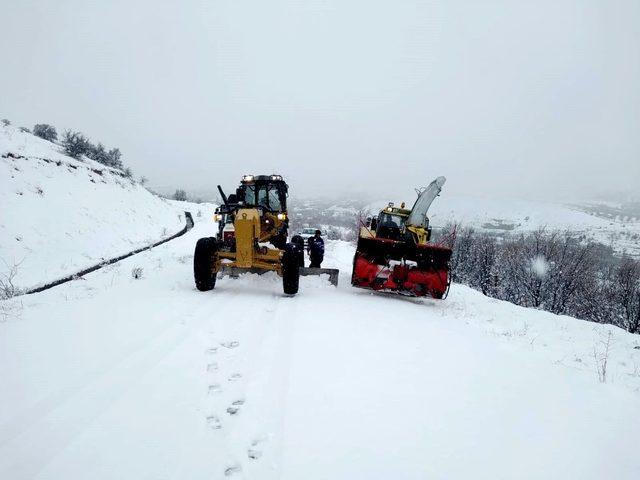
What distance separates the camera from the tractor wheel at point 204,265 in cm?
686

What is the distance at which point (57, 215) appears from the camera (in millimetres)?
12773

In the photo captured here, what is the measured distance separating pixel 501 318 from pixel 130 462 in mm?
7979

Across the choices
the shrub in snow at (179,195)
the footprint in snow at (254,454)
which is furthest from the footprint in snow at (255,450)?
the shrub in snow at (179,195)

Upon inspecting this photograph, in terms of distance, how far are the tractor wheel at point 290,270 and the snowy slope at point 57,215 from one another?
23.8 ft

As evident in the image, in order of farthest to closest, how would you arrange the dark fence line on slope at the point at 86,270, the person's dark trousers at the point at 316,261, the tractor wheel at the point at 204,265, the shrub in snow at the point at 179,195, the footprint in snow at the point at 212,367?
the shrub in snow at the point at 179,195 < the person's dark trousers at the point at 316,261 < the dark fence line on slope at the point at 86,270 < the tractor wheel at the point at 204,265 < the footprint in snow at the point at 212,367

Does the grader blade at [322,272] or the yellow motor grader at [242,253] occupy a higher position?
the yellow motor grader at [242,253]

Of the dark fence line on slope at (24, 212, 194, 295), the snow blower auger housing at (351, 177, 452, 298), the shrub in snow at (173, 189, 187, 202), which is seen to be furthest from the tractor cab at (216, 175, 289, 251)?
the shrub in snow at (173, 189, 187, 202)

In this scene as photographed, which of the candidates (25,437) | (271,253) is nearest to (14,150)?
(271,253)

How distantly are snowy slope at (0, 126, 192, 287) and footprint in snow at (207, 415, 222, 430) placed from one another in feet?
30.3

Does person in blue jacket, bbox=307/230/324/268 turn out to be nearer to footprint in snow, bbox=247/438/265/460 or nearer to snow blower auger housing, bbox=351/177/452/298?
snow blower auger housing, bbox=351/177/452/298

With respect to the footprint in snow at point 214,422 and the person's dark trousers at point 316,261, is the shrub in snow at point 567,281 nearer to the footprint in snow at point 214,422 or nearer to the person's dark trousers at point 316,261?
the person's dark trousers at point 316,261

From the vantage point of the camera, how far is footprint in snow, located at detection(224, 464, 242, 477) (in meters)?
2.12

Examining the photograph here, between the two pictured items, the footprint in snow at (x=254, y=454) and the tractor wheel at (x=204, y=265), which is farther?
the tractor wheel at (x=204, y=265)

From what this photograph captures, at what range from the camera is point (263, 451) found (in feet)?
7.59
